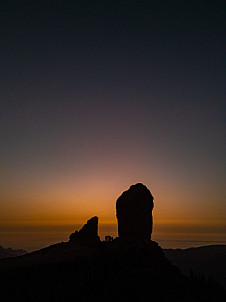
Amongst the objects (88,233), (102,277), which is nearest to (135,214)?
(88,233)

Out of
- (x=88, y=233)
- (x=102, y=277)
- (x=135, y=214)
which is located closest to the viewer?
(x=102, y=277)

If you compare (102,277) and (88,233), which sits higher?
(88,233)

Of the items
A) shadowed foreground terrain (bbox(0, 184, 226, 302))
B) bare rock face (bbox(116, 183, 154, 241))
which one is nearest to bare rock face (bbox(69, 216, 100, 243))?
A: shadowed foreground terrain (bbox(0, 184, 226, 302))

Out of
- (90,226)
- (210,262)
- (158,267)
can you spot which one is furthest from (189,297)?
(210,262)

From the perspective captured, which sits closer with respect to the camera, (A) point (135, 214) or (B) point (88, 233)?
(A) point (135, 214)

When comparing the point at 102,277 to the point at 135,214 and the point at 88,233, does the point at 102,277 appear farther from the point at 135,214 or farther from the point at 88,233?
the point at 88,233

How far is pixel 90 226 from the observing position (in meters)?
66.0

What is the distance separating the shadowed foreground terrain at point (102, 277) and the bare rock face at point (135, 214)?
1424 millimetres

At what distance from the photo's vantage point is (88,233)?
65375 mm

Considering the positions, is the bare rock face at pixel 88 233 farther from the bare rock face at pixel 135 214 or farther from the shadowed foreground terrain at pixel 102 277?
the bare rock face at pixel 135 214

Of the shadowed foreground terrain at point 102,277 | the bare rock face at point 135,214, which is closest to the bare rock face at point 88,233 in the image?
the shadowed foreground terrain at point 102,277

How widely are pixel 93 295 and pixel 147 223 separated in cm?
2649

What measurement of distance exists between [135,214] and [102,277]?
20.3 meters

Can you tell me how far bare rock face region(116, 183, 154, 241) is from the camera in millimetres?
60406
